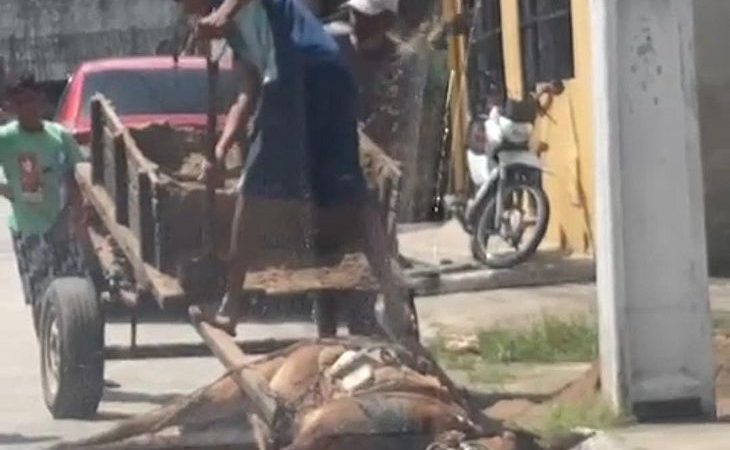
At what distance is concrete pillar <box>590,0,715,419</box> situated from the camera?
8211 mm

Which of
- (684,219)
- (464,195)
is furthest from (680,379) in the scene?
(464,195)

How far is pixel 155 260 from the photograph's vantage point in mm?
8633

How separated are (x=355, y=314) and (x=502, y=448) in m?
1.42

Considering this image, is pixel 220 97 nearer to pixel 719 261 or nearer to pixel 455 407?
pixel 455 407

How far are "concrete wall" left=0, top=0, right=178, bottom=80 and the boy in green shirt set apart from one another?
3.76 feet

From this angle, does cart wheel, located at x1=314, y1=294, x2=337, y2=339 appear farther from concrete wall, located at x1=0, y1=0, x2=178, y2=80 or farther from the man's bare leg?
concrete wall, located at x1=0, y1=0, x2=178, y2=80

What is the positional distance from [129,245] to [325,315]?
988 mm

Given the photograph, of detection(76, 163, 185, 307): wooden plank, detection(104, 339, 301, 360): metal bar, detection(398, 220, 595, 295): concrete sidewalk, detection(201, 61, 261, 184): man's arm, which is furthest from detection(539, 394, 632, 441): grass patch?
detection(398, 220, 595, 295): concrete sidewalk

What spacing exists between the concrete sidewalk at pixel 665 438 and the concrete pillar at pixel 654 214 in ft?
0.65

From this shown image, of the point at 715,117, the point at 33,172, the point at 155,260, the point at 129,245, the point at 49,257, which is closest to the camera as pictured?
the point at 155,260

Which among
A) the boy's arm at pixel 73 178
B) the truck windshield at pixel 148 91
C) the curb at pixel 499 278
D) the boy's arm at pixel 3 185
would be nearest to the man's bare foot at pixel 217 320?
the boy's arm at pixel 73 178

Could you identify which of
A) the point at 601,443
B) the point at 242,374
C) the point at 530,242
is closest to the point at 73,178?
the point at 242,374

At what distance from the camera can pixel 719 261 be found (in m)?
12.7

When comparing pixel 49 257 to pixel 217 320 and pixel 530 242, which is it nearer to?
pixel 217 320
